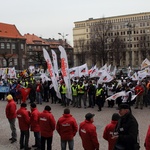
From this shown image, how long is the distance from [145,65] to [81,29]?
117 m

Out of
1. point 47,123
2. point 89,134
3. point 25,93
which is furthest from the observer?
point 25,93

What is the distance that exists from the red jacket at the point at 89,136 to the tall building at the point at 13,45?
268ft

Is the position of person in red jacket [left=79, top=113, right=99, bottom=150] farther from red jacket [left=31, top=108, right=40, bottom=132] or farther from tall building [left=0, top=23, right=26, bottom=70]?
tall building [left=0, top=23, right=26, bottom=70]

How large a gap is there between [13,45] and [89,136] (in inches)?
3363

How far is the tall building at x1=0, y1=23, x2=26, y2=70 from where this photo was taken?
86.6 meters

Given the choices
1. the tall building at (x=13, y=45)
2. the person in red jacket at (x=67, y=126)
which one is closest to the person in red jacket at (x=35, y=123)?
the person in red jacket at (x=67, y=126)

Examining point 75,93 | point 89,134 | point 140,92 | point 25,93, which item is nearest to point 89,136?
point 89,134

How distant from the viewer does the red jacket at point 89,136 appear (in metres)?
6.60

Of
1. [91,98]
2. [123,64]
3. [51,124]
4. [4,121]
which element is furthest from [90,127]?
[123,64]

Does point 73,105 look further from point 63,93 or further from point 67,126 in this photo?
Result: point 67,126

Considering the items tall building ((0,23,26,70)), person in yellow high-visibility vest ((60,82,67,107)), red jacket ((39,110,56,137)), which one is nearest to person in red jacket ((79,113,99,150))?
red jacket ((39,110,56,137))

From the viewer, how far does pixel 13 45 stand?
88.9 meters

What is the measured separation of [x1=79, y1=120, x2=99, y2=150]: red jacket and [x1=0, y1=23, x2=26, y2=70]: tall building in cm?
8156

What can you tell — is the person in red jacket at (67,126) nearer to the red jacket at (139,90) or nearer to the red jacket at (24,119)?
the red jacket at (24,119)
